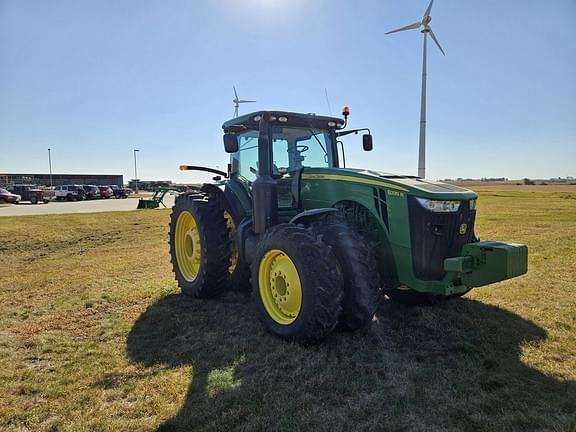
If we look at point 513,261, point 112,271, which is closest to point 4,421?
point 513,261

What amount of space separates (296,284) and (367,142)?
2709 millimetres

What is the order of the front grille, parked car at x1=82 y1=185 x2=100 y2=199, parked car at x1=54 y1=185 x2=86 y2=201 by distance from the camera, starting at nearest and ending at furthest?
1. the front grille
2. parked car at x1=54 y1=185 x2=86 y2=201
3. parked car at x1=82 y1=185 x2=100 y2=199

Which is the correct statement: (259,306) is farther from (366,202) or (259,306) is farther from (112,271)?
(112,271)

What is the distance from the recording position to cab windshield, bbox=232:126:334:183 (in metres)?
5.67

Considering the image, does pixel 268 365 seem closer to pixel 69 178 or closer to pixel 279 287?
pixel 279 287

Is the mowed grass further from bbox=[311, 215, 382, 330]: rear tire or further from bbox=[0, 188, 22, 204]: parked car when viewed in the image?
bbox=[0, 188, 22, 204]: parked car

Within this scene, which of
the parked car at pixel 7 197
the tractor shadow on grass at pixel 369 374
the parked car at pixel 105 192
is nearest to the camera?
the tractor shadow on grass at pixel 369 374

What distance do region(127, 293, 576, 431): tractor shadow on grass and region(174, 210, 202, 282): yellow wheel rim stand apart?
132 centimetres

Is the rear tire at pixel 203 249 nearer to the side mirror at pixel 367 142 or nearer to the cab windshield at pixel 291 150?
the cab windshield at pixel 291 150

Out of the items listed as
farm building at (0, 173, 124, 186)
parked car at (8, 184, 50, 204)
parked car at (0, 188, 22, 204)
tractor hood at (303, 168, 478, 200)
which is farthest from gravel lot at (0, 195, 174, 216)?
farm building at (0, 173, 124, 186)

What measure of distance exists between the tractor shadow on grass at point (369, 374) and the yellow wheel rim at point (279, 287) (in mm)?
302

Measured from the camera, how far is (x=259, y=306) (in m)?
4.65

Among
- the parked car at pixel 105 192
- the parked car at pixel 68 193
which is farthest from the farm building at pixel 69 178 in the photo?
the parked car at pixel 68 193

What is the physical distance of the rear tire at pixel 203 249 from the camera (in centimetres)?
565
